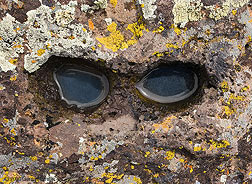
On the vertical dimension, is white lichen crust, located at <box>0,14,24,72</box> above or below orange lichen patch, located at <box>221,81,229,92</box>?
above

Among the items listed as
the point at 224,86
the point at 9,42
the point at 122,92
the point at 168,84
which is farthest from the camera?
the point at 168,84

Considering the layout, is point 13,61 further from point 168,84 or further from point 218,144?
point 218,144

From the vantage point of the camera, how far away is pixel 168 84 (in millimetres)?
2059

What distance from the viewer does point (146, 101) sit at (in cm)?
199

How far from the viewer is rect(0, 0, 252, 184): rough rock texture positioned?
1728mm

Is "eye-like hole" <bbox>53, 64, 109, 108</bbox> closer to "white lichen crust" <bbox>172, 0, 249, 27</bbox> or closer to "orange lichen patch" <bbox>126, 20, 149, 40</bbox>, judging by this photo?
"orange lichen patch" <bbox>126, 20, 149, 40</bbox>

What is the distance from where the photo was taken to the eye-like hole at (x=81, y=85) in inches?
80.5

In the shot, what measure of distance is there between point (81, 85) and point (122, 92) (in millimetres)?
361

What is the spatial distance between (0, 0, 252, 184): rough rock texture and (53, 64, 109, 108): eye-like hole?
0.08 metres

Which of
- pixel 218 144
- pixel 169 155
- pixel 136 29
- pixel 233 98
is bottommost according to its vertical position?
pixel 169 155

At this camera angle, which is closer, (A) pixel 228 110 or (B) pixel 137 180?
(A) pixel 228 110

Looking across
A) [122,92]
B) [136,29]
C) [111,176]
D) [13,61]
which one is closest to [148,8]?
[136,29]

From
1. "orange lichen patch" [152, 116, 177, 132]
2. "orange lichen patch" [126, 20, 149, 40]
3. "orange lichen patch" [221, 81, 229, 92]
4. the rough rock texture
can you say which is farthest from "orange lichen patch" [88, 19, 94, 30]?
"orange lichen patch" [221, 81, 229, 92]

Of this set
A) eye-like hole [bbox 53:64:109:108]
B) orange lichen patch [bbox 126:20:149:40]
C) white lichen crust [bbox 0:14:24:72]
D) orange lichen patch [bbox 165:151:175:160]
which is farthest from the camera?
eye-like hole [bbox 53:64:109:108]
